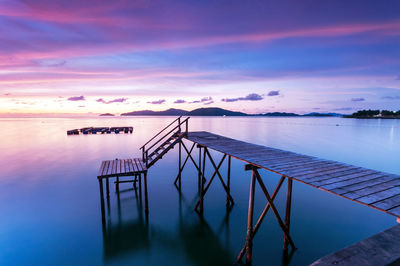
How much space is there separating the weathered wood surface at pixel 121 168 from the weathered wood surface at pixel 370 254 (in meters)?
9.45

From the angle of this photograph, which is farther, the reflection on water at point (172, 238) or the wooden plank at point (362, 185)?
the reflection on water at point (172, 238)

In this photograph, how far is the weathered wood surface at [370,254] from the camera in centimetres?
304

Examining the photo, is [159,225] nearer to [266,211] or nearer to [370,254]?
[266,211]

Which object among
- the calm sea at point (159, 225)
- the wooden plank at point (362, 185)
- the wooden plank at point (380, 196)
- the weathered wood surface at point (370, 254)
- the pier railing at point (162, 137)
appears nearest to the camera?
the weathered wood surface at point (370, 254)

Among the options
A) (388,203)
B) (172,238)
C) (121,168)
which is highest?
(388,203)

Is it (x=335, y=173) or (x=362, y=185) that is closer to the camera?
(x=362, y=185)

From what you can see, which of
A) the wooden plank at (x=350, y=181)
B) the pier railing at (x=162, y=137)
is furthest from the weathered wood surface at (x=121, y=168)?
the wooden plank at (x=350, y=181)

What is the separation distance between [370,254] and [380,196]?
7.50 feet

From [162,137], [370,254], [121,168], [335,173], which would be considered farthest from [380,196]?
[162,137]

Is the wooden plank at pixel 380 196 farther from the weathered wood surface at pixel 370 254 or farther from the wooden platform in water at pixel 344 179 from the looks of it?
the weathered wood surface at pixel 370 254

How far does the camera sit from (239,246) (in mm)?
9898

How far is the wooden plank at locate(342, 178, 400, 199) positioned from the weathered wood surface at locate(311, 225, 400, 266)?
1305 millimetres

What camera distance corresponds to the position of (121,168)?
11.5 meters

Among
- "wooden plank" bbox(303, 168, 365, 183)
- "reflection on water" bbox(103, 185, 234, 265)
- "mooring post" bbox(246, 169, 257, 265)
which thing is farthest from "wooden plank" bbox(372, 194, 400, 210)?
"reflection on water" bbox(103, 185, 234, 265)
